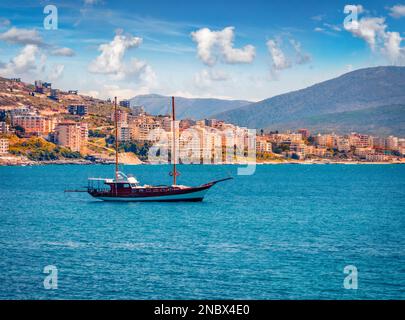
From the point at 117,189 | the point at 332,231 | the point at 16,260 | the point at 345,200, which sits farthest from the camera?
the point at 345,200

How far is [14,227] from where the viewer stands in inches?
2343

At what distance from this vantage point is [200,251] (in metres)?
44.6

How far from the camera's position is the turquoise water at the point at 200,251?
33.6 meters

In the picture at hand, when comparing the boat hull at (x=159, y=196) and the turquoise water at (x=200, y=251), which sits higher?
the boat hull at (x=159, y=196)

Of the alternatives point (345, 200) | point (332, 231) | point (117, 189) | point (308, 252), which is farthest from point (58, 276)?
point (345, 200)

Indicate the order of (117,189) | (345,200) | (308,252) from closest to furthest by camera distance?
(308,252) → (117,189) → (345,200)

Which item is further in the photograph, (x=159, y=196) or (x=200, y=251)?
(x=159, y=196)

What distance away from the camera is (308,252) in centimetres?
4469

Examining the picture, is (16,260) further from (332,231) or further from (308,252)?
(332,231)

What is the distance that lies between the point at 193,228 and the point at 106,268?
19.7 metres

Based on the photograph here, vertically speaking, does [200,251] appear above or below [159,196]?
below

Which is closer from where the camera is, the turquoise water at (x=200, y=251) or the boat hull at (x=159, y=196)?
the turquoise water at (x=200, y=251)
